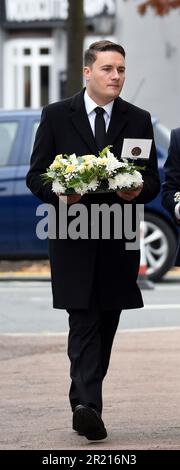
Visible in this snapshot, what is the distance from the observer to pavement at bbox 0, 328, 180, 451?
7.41 metres

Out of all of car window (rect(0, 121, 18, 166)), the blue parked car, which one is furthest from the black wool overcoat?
car window (rect(0, 121, 18, 166))

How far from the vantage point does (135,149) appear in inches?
289

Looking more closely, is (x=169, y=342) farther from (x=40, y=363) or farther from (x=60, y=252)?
(x=60, y=252)

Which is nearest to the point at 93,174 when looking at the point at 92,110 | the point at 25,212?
the point at 92,110

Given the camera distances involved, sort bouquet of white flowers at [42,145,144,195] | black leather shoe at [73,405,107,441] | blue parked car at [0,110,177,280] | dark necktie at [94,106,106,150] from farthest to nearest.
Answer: blue parked car at [0,110,177,280] < dark necktie at [94,106,106,150] < black leather shoe at [73,405,107,441] < bouquet of white flowers at [42,145,144,195]

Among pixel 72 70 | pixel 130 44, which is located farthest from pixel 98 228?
pixel 130 44

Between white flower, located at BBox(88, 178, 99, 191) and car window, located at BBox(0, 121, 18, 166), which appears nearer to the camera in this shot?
white flower, located at BBox(88, 178, 99, 191)

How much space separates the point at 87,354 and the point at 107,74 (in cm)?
135

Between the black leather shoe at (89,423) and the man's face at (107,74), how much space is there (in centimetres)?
150

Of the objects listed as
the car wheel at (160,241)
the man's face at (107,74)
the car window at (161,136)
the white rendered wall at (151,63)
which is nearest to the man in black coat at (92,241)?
the man's face at (107,74)

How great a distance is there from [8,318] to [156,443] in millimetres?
6300

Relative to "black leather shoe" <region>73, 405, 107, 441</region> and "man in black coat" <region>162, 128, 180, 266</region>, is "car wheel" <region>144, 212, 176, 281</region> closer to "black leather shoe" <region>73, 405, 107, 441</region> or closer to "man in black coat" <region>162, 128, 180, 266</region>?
"man in black coat" <region>162, 128, 180, 266</region>

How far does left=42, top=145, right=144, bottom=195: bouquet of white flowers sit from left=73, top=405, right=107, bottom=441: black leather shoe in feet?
3.38
